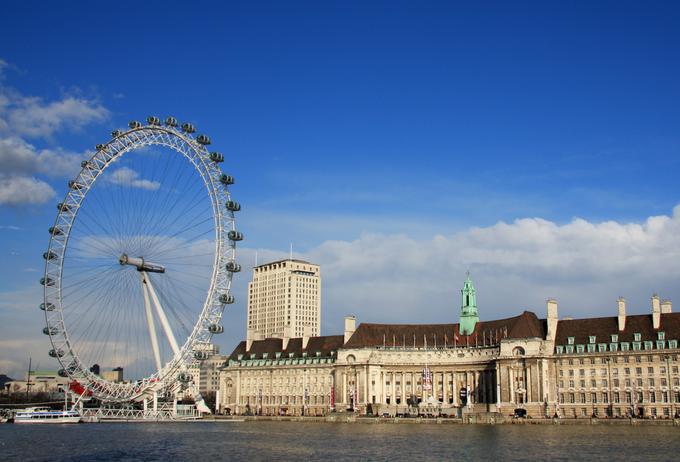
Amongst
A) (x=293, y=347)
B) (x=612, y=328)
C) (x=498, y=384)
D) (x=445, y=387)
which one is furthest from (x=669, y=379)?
(x=293, y=347)

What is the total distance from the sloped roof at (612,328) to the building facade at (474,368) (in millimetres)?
171

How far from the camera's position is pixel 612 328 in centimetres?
13475

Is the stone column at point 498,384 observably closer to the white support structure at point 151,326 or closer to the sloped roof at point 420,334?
the sloped roof at point 420,334

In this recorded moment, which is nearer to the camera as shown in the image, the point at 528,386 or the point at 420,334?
the point at 528,386

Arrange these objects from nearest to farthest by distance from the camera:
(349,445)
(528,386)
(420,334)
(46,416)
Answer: (349,445)
(528,386)
(46,416)
(420,334)

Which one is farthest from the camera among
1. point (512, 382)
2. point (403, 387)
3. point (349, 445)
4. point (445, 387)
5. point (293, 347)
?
point (293, 347)

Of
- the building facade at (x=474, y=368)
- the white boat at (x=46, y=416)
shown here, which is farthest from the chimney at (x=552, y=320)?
the white boat at (x=46, y=416)

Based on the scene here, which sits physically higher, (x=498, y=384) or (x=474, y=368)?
(x=474, y=368)

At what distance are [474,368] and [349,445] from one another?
77814 mm

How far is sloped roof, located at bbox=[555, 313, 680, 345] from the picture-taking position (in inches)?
5059

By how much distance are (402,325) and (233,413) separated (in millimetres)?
43019

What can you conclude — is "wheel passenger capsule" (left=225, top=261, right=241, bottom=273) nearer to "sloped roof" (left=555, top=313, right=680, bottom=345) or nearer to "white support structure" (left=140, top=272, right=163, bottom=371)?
"white support structure" (left=140, top=272, right=163, bottom=371)

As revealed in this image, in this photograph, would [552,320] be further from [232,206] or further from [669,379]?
[232,206]

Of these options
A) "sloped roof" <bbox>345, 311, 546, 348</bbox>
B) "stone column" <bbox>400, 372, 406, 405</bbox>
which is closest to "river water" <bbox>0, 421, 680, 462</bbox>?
"sloped roof" <bbox>345, 311, 546, 348</bbox>
